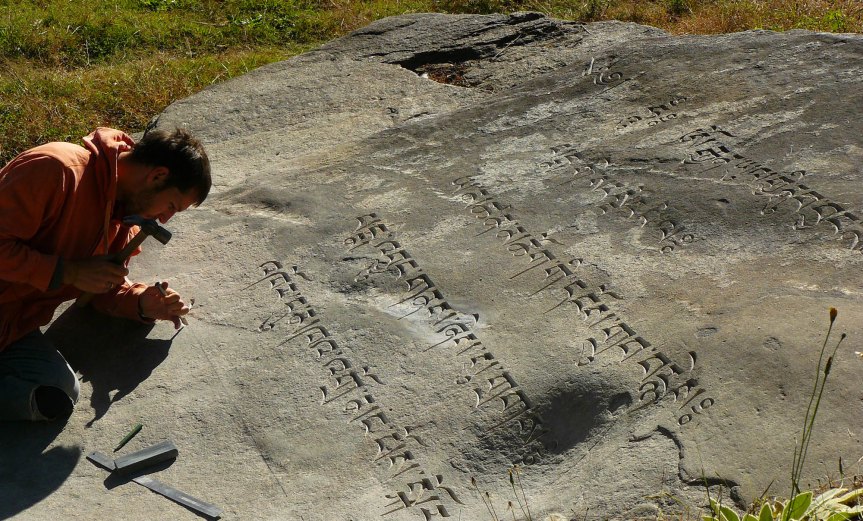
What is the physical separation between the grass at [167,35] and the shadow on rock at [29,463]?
3011 millimetres

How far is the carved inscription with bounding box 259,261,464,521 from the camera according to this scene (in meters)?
2.96

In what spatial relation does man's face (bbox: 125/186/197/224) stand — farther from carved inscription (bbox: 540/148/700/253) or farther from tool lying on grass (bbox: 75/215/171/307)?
carved inscription (bbox: 540/148/700/253)

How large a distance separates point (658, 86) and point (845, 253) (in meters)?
1.57

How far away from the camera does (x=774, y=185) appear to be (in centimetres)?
395

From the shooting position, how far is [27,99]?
629 cm

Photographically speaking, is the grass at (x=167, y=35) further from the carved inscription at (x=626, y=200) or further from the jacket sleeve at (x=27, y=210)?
the carved inscription at (x=626, y=200)

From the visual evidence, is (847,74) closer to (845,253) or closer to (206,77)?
(845,253)

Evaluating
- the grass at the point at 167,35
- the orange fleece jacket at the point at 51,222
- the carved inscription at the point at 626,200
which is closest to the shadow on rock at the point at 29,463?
the orange fleece jacket at the point at 51,222

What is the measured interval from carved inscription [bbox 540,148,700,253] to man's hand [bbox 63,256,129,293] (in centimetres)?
193

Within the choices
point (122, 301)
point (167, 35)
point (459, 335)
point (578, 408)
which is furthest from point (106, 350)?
point (167, 35)

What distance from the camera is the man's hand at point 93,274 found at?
335 centimetres

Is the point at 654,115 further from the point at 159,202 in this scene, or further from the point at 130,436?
the point at 130,436

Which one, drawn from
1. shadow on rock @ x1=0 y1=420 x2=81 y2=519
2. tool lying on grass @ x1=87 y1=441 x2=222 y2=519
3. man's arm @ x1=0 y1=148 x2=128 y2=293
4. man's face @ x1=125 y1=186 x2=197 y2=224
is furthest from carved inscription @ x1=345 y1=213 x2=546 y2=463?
shadow on rock @ x1=0 y1=420 x2=81 y2=519

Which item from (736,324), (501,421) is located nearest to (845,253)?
(736,324)
